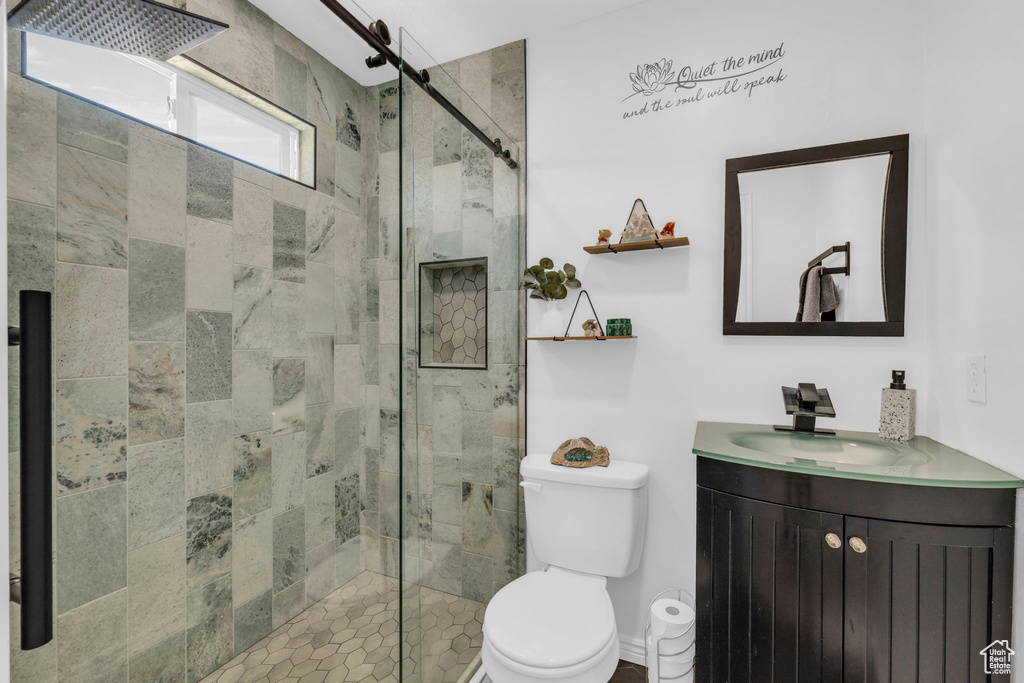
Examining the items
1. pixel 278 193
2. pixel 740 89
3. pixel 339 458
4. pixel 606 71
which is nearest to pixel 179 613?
pixel 339 458

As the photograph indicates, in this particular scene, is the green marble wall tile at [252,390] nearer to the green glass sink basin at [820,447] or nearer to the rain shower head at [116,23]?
the rain shower head at [116,23]

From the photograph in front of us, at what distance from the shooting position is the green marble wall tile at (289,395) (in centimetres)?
203

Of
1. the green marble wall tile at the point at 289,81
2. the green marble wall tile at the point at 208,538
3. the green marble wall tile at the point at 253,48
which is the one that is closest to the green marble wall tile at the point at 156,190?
the green marble wall tile at the point at 253,48

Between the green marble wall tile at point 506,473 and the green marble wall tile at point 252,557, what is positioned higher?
the green marble wall tile at point 506,473

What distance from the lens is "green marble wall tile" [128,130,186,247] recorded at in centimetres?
152

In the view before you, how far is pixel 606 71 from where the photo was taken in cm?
186

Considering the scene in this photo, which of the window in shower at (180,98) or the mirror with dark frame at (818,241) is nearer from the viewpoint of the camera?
the window in shower at (180,98)

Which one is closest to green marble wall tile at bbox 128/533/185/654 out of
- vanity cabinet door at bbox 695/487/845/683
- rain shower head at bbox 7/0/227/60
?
rain shower head at bbox 7/0/227/60

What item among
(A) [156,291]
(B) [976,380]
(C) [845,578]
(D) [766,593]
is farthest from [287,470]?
A: (B) [976,380]

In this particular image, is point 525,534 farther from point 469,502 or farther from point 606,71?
point 606,71

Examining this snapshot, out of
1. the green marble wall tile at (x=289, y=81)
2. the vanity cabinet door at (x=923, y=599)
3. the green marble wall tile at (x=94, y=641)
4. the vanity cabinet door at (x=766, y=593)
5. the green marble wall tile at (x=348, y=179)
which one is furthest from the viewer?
the green marble wall tile at (x=348, y=179)

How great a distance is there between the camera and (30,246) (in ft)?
4.23

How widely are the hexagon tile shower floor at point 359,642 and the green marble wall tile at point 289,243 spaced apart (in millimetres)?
1422

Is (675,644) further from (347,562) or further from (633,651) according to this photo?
(347,562)
